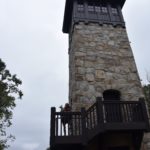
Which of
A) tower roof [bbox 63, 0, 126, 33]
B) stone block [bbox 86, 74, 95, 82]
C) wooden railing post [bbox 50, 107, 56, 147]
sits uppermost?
tower roof [bbox 63, 0, 126, 33]

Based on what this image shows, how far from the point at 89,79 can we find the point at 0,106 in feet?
24.4

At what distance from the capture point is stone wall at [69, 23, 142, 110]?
400 inches

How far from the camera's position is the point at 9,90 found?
16.2 m

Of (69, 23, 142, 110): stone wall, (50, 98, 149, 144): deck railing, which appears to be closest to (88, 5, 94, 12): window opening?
(69, 23, 142, 110): stone wall

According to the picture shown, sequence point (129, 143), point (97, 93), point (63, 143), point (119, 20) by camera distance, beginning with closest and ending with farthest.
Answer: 1. point (63, 143)
2. point (129, 143)
3. point (97, 93)
4. point (119, 20)

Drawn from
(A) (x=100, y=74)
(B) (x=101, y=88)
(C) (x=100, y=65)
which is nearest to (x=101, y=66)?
(C) (x=100, y=65)

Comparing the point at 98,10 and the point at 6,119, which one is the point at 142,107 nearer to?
the point at 98,10

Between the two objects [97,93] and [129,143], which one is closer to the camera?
[129,143]

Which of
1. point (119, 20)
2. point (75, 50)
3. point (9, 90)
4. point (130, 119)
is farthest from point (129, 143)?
point (9, 90)

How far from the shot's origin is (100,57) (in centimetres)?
1150

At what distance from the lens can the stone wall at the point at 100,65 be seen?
33.3ft

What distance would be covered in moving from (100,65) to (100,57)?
1.83ft

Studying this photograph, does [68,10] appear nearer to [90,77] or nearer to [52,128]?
[90,77]

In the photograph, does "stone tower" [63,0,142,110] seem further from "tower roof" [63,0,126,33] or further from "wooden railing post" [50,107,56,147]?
"wooden railing post" [50,107,56,147]
